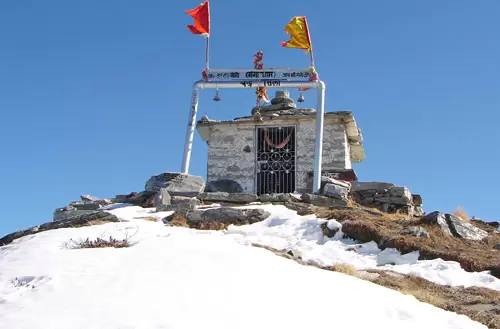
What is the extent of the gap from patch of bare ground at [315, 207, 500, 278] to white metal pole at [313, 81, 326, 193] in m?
4.01

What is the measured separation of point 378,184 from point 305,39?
6.46 m

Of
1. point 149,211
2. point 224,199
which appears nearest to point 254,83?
point 224,199

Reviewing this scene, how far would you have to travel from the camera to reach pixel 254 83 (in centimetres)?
1947

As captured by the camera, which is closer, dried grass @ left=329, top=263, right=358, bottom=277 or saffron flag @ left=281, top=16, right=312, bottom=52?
dried grass @ left=329, top=263, right=358, bottom=277

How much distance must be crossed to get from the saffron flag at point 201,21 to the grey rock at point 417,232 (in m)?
11.8

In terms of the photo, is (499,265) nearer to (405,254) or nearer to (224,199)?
(405,254)

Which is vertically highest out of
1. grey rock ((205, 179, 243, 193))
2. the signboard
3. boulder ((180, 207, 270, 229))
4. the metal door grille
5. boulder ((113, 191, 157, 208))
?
the signboard

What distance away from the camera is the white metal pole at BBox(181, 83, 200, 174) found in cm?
1856

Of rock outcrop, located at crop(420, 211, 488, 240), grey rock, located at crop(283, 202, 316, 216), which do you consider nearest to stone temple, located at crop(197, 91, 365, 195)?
grey rock, located at crop(283, 202, 316, 216)

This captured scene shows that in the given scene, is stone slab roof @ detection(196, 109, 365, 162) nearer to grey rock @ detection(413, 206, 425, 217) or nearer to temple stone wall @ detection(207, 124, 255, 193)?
temple stone wall @ detection(207, 124, 255, 193)

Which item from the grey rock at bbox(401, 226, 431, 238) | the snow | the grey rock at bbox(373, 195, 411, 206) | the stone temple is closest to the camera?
the snow

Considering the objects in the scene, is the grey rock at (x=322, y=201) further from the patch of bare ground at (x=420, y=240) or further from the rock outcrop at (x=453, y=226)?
the rock outcrop at (x=453, y=226)

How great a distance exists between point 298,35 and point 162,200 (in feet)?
28.2

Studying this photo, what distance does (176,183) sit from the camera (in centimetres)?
1622
